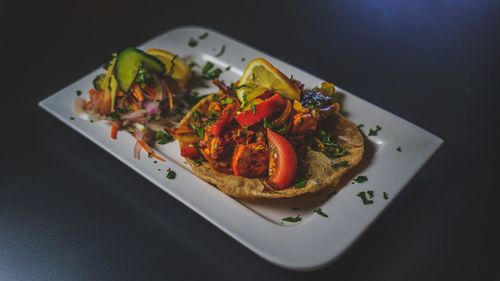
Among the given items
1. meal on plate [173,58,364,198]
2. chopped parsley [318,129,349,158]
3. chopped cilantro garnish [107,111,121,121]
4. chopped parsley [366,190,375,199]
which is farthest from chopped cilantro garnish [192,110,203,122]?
chopped parsley [366,190,375,199]

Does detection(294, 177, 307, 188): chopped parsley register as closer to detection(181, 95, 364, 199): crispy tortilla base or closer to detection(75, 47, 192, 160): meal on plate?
detection(181, 95, 364, 199): crispy tortilla base

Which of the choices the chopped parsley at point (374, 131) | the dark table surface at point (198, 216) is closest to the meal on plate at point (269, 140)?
the chopped parsley at point (374, 131)

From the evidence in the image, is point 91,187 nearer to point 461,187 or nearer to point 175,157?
point 175,157

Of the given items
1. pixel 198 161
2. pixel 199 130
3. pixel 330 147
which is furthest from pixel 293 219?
pixel 199 130

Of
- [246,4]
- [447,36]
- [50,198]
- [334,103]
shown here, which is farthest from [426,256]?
[246,4]

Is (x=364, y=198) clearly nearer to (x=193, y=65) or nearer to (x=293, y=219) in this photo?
(x=293, y=219)

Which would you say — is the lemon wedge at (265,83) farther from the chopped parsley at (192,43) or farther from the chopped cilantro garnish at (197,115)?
the chopped parsley at (192,43)
